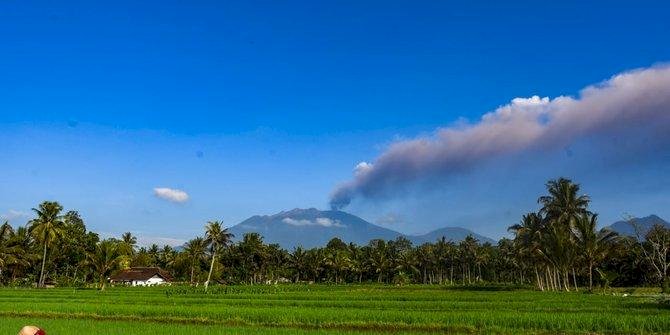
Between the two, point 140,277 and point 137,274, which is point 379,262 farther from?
point 137,274

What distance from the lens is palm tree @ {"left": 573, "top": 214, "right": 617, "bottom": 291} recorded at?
5444 cm

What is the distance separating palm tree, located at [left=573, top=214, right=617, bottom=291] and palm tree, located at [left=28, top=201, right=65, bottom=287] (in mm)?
58155

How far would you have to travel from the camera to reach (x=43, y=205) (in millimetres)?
65188

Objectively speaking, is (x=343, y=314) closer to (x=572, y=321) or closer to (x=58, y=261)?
(x=572, y=321)

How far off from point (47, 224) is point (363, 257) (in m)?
64.3

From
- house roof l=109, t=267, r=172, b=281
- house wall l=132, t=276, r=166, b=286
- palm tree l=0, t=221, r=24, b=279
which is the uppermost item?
palm tree l=0, t=221, r=24, b=279

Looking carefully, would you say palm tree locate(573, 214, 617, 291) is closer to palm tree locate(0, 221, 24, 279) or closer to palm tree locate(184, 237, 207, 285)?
palm tree locate(184, 237, 207, 285)

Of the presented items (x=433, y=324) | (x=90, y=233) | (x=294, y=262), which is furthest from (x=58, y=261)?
(x=433, y=324)

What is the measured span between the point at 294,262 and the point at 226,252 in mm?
15846

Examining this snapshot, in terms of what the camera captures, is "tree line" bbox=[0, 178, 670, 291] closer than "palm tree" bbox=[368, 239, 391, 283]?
Yes

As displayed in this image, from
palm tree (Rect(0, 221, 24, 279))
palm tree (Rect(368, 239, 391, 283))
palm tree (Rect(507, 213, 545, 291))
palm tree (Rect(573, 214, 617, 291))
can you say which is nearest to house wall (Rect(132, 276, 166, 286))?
palm tree (Rect(0, 221, 24, 279))

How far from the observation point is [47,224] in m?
64.4

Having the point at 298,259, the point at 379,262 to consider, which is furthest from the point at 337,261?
the point at 298,259

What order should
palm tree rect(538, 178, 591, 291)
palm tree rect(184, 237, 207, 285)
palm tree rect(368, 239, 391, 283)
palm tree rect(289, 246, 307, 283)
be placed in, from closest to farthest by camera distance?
palm tree rect(538, 178, 591, 291) < palm tree rect(184, 237, 207, 285) < palm tree rect(368, 239, 391, 283) < palm tree rect(289, 246, 307, 283)
